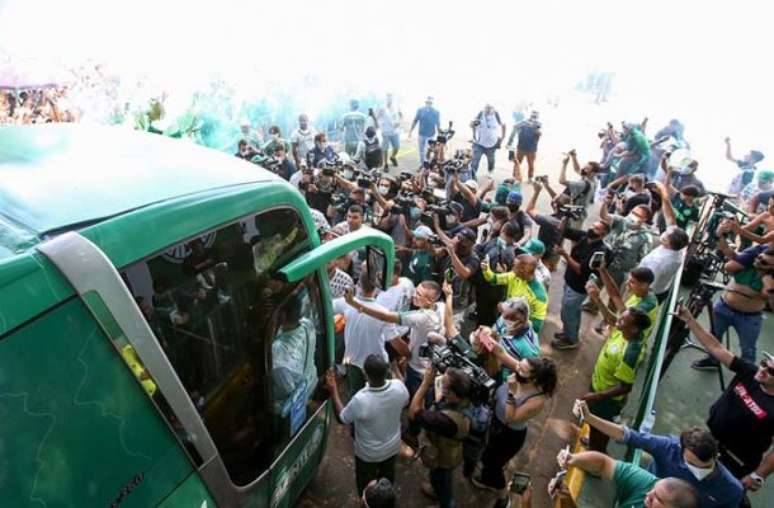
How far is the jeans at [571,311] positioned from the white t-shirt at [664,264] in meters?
0.74

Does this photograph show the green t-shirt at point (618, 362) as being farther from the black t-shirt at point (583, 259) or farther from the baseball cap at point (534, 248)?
the black t-shirt at point (583, 259)

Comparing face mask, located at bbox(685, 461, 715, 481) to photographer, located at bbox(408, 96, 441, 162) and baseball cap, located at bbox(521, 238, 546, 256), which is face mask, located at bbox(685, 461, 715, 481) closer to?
baseball cap, located at bbox(521, 238, 546, 256)

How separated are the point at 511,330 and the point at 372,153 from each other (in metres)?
7.27

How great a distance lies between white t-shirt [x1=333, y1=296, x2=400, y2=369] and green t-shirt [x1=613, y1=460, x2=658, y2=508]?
184 cm

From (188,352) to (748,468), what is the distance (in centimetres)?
387

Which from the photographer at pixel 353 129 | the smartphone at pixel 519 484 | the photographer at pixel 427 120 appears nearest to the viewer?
the smartphone at pixel 519 484

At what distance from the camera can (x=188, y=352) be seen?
201cm

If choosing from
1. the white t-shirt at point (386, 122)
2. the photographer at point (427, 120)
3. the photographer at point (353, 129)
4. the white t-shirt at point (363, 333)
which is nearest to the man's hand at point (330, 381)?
the white t-shirt at point (363, 333)

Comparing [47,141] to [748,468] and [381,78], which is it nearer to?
[748,468]

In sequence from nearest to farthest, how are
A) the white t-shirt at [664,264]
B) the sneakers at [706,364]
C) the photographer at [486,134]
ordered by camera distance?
1. the white t-shirt at [664,264]
2. the sneakers at [706,364]
3. the photographer at [486,134]

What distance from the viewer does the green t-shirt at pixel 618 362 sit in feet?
12.5

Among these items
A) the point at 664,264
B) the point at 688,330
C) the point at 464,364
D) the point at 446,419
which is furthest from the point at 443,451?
the point at 664,264

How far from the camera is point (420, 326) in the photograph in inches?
161

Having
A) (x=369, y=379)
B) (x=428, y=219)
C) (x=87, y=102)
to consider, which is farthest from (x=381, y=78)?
(x=369, y=379)
